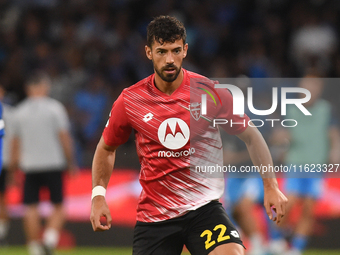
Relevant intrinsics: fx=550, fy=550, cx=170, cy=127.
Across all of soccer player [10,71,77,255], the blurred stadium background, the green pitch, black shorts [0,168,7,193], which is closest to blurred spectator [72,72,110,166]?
the blurred stadium background

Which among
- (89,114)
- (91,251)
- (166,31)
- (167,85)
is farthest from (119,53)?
(166,31)

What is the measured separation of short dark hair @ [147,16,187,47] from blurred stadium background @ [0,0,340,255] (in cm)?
511

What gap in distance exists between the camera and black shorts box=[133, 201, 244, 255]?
3.79 meters

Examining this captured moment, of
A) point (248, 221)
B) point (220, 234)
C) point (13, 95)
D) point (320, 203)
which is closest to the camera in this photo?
point (220, 234)

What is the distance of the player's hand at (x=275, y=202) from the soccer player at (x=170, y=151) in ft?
0.15

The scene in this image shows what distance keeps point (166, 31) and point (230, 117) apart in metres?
0.76

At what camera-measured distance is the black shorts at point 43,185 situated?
7.53 metres

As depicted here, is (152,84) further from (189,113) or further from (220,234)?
(220,234)

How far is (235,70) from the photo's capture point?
10.2m

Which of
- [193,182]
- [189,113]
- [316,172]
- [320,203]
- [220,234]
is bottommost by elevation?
[320,203]

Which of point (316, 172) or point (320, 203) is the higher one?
point (316, 172)

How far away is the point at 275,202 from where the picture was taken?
12.0 feet

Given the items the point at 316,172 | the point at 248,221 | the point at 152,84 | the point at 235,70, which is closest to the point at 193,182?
the point at 152,84

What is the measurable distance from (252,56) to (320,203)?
3327mm
